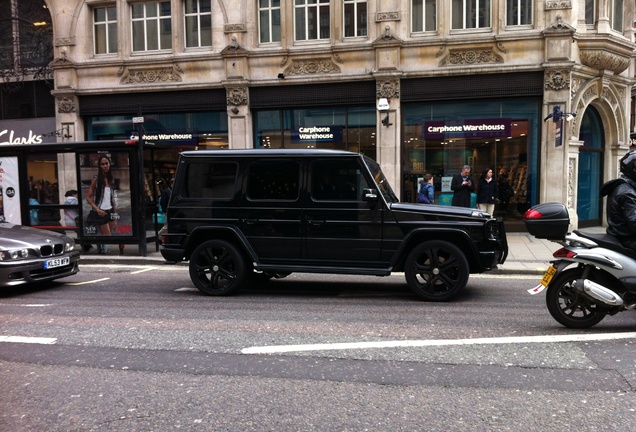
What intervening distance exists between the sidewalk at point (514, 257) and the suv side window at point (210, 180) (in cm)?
431

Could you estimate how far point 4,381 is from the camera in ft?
14.2

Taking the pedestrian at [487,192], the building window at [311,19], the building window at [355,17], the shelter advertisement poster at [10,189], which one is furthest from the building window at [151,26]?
the pedestrian at [487,192]

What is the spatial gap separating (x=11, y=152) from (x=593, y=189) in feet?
57.0

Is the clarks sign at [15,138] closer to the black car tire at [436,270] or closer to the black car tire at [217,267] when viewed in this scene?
the black car tire at [217,267]

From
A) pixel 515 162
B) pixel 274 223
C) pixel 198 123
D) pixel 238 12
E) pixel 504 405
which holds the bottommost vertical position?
pixel 504 405

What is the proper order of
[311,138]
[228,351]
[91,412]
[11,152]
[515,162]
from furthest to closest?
[311,138] → [515,162] → [11,152] → [228,351] → [91,412]

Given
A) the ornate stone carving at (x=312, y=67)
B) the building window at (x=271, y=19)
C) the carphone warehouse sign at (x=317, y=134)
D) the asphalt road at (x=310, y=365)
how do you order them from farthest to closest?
1. the building window at (x=271, y=19)
2. the carphone warehouse sign at (x=317, y=134)
3. the ornate stone carving at (x=312, y=67)
4. the asphalt road at (x=310, y=365)

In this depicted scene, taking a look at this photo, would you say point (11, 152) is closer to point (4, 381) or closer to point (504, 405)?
point (4, 381)

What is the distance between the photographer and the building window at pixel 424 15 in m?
16.1

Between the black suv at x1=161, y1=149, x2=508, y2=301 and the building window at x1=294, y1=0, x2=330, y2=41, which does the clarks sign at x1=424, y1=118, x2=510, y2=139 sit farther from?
the black suv at x1=161, y1=149, x2=508, y2=301

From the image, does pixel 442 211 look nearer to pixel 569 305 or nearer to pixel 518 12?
pixel 569 305

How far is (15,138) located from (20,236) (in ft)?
46.3

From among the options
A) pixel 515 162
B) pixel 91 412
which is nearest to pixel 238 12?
pixel 515 162

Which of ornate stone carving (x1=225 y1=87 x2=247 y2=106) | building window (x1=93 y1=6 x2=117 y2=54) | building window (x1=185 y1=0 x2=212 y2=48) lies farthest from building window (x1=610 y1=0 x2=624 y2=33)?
building window (x1=93 y1=6 x2=117 y2=54)
